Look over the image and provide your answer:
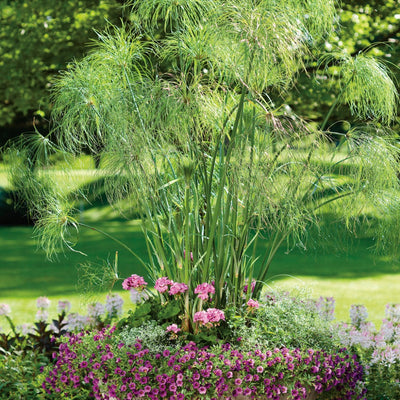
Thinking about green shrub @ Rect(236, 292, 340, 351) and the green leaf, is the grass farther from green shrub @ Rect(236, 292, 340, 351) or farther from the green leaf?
the green leaf

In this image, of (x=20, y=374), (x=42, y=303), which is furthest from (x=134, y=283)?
(x=42, y=303)

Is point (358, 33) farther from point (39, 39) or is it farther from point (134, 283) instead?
point (134, 283)

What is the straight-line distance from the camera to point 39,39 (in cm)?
826

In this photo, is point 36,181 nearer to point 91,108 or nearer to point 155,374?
point 91,108

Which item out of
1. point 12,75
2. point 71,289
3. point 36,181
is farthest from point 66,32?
point 36,181

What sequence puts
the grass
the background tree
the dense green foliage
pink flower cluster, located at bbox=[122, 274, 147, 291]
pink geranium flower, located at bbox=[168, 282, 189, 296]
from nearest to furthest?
1. pink geranium flower, located at bbox=[168, 282, 189, 296]
2. pink flower cluster, located at bbox=[122, 274, 147, 291]
3. the grass
4. the background tree
5. the dense green foliage

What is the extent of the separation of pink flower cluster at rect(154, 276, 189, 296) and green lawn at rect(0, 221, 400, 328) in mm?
2529

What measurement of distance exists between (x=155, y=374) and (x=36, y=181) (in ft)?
4.68

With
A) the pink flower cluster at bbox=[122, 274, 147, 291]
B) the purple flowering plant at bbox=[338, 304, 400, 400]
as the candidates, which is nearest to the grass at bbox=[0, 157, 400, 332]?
the purple flowering plant at bbox=[338, 304, 400, 400]

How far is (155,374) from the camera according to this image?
287cm

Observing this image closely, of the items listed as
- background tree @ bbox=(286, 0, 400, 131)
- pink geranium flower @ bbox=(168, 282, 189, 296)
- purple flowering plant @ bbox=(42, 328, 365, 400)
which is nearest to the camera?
purple flowering plant @ bbox=(42, 328, 365, 400)

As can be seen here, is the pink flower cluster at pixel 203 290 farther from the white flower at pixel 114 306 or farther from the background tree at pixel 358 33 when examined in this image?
the background tree at pixel 358 33

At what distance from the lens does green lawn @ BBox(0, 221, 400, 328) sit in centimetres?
658

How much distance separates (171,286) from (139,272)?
435 centimetres
